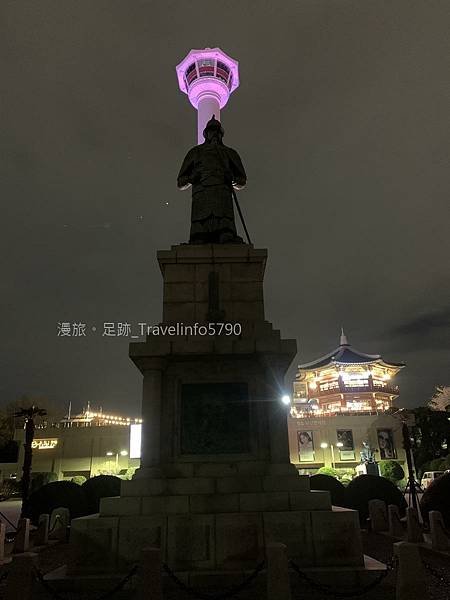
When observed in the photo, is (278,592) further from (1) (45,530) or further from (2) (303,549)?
(1) (45,530)

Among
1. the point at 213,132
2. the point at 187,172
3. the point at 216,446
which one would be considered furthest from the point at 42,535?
the point at 213,132

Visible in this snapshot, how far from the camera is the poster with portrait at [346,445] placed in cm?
4612

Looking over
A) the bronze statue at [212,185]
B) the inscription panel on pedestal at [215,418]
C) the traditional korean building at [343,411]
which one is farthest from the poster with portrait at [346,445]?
the inscription panel on pedestal at [215,418]

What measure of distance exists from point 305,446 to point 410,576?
141ft

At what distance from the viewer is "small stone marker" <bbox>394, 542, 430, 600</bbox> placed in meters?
5.61

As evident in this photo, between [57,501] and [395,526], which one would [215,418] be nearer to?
[395,526]

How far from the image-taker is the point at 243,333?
9484 millimetres

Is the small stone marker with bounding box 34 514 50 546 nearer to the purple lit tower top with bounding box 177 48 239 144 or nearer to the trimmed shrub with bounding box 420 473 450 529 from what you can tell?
the trimmed shrub with bounding box 420 473 450 529

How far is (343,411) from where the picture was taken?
5600 cm

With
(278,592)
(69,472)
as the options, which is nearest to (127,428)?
(69,472)

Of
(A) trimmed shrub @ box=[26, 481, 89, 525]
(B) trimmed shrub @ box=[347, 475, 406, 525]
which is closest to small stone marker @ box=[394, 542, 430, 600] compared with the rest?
(B) trimmed shrub @ box=[347, 475, 406, 525]

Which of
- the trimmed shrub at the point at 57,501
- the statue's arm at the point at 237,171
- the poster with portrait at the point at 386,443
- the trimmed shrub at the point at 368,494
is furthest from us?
the poster with portrait at the point at 386,443

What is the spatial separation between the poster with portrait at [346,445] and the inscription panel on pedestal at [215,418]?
41.0m

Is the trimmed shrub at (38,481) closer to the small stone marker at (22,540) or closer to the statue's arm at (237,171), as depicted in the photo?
the small stone marker at (22,540)
